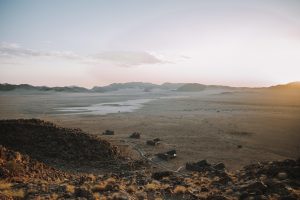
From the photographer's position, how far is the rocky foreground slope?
11.4 metres

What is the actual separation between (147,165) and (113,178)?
5406 millimetres

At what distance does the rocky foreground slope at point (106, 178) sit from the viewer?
11355 mm

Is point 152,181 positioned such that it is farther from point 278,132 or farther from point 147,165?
point 278,132

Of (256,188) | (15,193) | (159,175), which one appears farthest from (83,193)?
(256,188)

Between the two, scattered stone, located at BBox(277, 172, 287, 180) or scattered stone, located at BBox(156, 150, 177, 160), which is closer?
scattered stone, located at BBox(277, 172, 287, 180)

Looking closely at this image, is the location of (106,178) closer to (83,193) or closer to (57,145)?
(83,193)

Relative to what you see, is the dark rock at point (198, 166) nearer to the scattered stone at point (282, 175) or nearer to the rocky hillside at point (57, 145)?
the rocky hillside at point (57, 145)

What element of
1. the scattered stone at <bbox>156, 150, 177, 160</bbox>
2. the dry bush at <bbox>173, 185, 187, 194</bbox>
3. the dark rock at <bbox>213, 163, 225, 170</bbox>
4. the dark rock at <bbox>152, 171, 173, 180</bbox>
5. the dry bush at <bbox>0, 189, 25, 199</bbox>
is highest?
the dry bush at <bbox>0, 189, 25, 199</bbox>

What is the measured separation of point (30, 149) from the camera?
20.2 m

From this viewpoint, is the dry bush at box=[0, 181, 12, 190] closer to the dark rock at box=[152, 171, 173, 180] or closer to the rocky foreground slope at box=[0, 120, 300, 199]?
the rocky foreground slope at box=[0, 120, 300, 199]

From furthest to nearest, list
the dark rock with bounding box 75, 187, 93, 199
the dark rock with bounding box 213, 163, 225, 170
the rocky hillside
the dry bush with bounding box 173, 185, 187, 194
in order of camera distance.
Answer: the rocky hillside, the dark rock with bounding box 213, 163, 225, 170, the dry bush with bounding box 173, 185, 187, 194, the dark rock with bounding box 75, 187, 93, 199

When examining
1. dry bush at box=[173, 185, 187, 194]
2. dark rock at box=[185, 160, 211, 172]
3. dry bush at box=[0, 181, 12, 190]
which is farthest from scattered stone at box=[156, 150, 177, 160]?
dry bush at box=[0, 181, 12, 190]

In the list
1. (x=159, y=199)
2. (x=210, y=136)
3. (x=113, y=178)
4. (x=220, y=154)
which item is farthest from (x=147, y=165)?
(x=210, y=136)

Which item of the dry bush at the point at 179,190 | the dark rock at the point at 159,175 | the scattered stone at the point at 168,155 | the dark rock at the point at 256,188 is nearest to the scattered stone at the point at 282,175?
the dark rock at the point at 256,188
